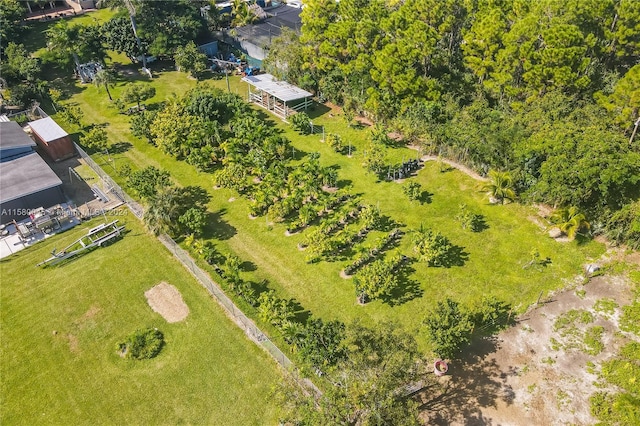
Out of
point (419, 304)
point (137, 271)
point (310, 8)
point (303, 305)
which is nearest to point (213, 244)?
point (137, 271)

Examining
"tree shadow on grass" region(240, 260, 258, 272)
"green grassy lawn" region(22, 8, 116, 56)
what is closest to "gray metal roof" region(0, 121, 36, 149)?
"green grassy lawn" region(22, 8, 116, 56)

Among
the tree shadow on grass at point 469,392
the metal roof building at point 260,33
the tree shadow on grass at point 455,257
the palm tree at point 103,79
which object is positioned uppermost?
the metal roof building at point 260,33

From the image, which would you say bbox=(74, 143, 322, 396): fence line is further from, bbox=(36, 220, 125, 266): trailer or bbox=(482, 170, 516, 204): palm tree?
bbox=(482, 170, 516, 204): palm tree

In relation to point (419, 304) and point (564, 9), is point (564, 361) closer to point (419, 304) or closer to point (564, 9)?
point (419, 304)

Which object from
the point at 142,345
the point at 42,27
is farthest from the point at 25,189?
the point at 42,27

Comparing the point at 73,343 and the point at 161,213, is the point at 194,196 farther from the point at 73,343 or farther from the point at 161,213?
the point at 73,343

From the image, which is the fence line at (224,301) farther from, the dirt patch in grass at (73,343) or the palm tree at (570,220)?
the palm tree at (570,220)

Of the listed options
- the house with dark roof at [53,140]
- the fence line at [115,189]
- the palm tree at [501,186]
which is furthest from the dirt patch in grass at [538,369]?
the house with dark roof at [53,140]
